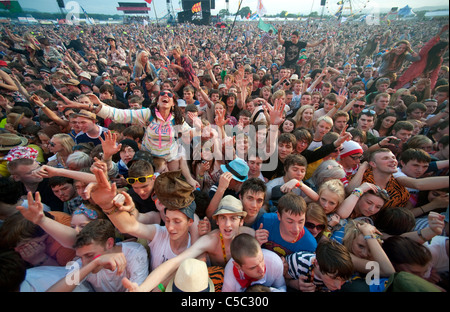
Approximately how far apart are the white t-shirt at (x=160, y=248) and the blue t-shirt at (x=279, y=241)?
89 cm

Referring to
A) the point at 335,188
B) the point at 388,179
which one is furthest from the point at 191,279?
the point at 388,179

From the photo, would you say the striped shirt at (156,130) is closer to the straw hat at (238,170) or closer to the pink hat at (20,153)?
the straw hat at (238,170)

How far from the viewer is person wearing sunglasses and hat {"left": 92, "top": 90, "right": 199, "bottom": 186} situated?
8.86 ft

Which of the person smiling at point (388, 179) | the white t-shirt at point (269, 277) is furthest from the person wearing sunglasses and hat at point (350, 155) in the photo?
the white t-shirt at point (269, 277)

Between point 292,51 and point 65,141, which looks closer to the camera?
point 65,141

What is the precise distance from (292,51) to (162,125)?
7.60 metres

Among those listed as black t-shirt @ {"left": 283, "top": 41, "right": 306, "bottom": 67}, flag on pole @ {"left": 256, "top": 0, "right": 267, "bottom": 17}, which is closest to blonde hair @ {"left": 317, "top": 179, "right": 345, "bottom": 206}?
black t-shirt @ {"left": 283, "top": 41, "right": 306, "bottom": 67}

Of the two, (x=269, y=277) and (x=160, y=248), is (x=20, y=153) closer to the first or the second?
(x=160, y=248)

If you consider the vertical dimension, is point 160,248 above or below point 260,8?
below

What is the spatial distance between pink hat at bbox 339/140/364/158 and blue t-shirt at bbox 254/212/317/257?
163 centimetres

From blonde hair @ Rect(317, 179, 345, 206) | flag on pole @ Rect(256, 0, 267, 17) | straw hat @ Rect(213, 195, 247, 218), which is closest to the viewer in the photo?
straw hat @ Rect(213, 195, 247, 218)

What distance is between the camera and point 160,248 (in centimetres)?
190

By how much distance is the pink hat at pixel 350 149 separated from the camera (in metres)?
2.82

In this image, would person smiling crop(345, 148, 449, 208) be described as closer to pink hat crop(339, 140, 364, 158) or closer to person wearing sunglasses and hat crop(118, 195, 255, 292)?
pink hat crop(339, 140, 364, 158)
